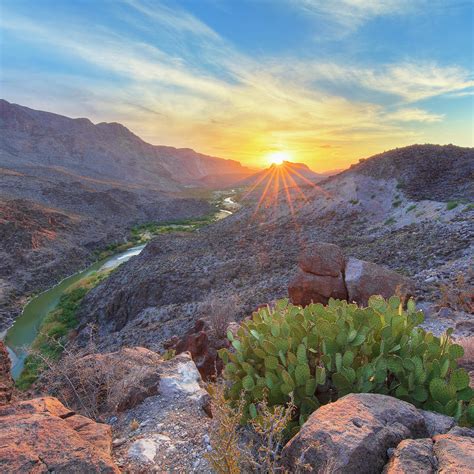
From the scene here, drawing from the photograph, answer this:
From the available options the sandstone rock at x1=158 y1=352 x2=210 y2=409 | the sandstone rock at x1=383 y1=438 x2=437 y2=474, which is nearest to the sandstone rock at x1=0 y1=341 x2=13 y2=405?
the sandstone rock at x1=158 y1=352 x2=210 y2=409

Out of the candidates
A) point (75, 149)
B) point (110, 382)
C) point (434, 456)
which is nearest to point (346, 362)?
point (434, 456)

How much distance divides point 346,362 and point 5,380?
656 cm

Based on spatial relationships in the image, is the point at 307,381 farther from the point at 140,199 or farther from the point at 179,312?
the point at 140,199

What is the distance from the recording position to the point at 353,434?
12.2 feet

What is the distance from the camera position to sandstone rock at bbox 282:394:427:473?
355cm

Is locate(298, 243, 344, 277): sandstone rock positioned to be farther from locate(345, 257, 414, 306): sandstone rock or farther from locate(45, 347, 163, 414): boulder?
locate(45, 347, 163, 414): boulder

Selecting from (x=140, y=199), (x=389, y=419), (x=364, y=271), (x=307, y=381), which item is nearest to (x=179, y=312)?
(x=364, y=271)

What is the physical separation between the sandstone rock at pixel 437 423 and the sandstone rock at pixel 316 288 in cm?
785

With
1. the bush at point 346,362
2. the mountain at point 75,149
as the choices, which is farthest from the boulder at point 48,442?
the mountain at point 75,149

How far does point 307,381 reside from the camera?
17.1ft

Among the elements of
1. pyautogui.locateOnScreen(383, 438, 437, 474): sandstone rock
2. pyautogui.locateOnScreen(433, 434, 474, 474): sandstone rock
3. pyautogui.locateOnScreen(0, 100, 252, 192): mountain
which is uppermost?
pyautogui.locateOnScreen(0, 100, 252, 192): mountain

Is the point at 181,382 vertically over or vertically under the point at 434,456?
under

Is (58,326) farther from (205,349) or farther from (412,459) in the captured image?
(412,459)

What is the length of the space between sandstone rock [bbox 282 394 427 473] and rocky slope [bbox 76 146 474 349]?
844cm
